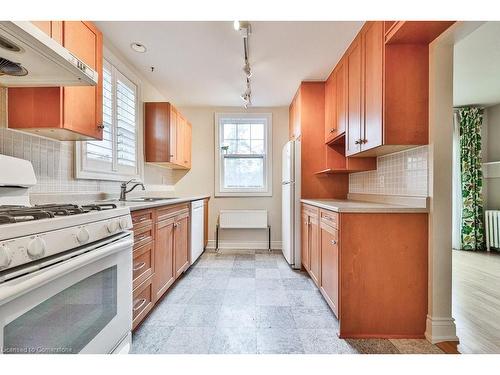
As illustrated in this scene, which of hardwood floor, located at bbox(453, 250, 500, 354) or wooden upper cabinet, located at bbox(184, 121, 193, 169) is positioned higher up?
wooden upper cabinet, located at bbox(184, 121, 193, 169)

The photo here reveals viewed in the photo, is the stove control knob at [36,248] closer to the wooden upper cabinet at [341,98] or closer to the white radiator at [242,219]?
the wooden upper cabinet at [341,98]

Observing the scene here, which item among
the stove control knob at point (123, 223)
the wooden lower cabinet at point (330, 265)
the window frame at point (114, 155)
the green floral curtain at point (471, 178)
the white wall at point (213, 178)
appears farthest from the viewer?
the white wall at point (213, 178)

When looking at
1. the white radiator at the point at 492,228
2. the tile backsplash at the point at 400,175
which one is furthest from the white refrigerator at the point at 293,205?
the white radiator at the point at 492,228

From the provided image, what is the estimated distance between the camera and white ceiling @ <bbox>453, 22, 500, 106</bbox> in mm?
2369

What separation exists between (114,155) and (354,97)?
2394mm

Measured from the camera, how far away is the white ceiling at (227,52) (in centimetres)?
216

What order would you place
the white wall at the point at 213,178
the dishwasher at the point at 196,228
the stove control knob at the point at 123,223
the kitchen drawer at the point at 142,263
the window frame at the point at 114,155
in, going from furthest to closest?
the white wall at the point at 213,178, the dishwasher at the point at 196,228, the window frame at the point at 114,155, the kitchen drawer at the point at 142,263, the stove control knob at the point at 123,223

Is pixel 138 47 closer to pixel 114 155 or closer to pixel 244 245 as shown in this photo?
pixel 114 155

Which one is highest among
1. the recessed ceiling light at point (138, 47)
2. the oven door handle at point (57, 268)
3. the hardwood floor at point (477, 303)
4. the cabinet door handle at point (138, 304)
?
the recessed ceiling light at point (138, 47)

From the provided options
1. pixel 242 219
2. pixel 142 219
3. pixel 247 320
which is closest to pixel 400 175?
pixel 247 320

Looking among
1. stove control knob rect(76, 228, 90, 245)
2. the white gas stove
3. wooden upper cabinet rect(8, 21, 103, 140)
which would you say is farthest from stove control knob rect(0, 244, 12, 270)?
wooden upper cabinet rect(8, 21, 103, 140)

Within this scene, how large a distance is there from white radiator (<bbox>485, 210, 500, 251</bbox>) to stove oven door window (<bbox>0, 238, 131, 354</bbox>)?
5.13 meters

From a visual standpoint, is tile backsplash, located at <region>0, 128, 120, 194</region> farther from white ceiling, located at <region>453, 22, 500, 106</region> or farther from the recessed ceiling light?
white ceiling, located at <region>453, 22, 500, 106</region>

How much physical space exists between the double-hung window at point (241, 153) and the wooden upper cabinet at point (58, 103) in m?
2.70
